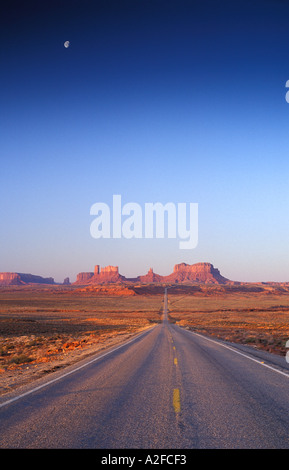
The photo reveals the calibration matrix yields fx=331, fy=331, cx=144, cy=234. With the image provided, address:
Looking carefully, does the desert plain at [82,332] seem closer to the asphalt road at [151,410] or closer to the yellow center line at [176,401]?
the asphalt road at [151,410]

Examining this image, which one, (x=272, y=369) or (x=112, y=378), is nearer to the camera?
(x=112, y=378)

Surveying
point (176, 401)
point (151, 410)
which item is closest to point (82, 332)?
point (176, 401)

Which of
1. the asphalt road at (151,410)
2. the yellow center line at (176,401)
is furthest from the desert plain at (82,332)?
the yellow center line at (176,401)

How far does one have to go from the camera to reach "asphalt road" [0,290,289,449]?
5037mm

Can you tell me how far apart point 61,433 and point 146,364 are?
7.88 meters

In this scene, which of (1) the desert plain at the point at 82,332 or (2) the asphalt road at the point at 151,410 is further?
(1) the desert plain at the point at 82,332

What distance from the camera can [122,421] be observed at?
5945mm

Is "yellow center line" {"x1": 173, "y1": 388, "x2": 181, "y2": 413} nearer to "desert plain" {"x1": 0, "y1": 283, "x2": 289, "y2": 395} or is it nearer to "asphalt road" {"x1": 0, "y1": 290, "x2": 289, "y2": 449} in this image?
"asphalt road" {"x1": 0, "y1": 290, "x2": 289, "y2": 449}

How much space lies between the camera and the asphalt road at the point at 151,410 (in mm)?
5037

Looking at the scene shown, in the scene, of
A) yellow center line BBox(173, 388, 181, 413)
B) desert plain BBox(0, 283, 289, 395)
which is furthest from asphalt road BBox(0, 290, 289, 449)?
desert plain BBox(0, 283, 289, 395)

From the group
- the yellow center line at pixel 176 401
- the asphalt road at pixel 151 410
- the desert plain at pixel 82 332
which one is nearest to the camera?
the asphalt road at pixel 151 410

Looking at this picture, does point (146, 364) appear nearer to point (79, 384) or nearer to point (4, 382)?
point (79, 384)
